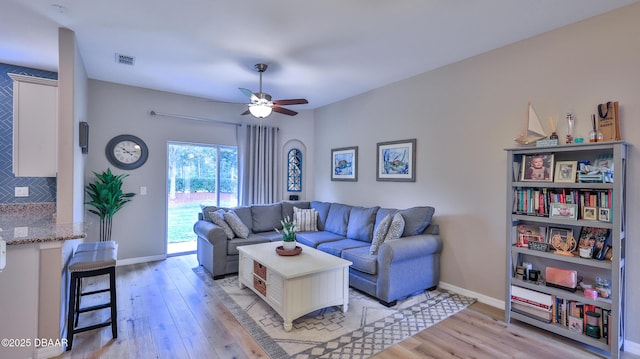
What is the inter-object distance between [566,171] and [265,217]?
3.98m

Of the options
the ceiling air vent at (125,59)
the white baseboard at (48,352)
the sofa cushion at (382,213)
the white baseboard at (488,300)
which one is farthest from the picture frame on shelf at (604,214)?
the ceiling air vent at (125,59)

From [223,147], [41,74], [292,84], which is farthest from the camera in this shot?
[223,147]

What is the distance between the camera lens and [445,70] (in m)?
3.76

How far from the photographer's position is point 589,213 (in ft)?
8.19

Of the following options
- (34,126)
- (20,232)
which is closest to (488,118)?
(20,232)

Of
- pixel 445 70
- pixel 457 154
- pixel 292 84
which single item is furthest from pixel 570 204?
pixel 292 84

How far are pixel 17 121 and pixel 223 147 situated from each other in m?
2.85

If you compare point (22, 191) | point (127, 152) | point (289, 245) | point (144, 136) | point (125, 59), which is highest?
point (125, 59)

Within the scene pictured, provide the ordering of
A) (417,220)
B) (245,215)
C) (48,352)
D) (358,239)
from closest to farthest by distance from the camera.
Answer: (48,352) → (417,220) → (358,239) → (245,215)

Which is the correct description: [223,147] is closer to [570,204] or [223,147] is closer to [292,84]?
[292,84]

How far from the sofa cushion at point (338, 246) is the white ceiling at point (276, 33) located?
90.2 inches

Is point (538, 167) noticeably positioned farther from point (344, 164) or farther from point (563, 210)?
point (344, 164)

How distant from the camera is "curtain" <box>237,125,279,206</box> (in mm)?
5539

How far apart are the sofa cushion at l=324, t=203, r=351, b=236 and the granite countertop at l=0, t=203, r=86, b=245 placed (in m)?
3.17
